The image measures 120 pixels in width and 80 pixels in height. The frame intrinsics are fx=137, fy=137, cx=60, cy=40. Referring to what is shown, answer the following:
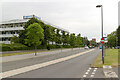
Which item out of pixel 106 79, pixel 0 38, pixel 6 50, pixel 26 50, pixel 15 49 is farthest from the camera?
pixel 0 38

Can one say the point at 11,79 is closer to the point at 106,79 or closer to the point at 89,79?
the point at 89,79

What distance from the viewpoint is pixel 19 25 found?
2303 inches

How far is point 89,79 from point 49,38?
128 feet

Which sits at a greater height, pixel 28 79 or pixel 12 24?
pixel 12 24

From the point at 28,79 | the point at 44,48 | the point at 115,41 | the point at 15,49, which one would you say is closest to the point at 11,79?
the point at 28,79

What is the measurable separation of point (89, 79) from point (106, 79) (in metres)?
0.96

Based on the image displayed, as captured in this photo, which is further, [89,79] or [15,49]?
[15,49]

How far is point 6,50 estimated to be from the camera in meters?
30.3

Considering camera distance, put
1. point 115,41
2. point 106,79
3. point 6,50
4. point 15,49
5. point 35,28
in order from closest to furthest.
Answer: point 106,79 < point 35,28 < point 6,50 < point 15,49 < point 115,41

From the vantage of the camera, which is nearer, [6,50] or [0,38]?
[6,50]

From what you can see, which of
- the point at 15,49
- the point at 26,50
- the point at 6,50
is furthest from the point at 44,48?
the point at 6,50

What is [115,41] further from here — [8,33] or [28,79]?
[28,79]

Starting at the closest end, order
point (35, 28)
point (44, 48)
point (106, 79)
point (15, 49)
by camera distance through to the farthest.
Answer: point (106, 79), point (35, 28), point (15, 49), point (44, 48)

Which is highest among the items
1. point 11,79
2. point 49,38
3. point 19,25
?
point 19,25
